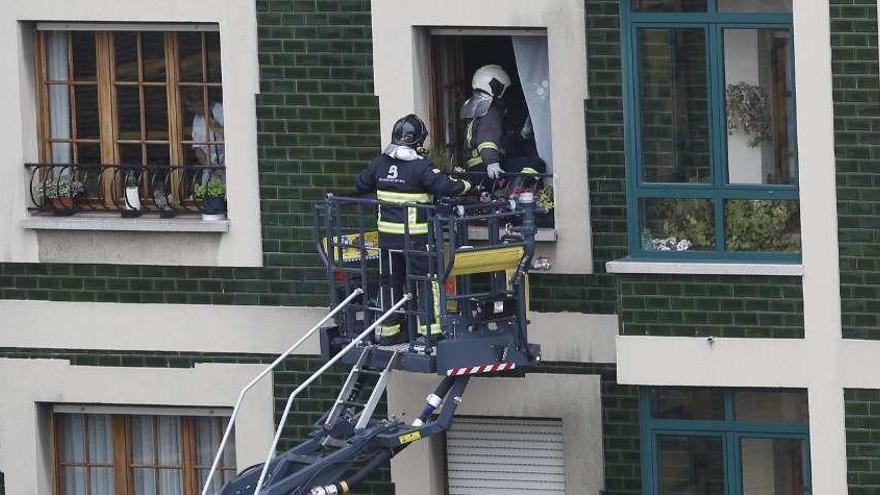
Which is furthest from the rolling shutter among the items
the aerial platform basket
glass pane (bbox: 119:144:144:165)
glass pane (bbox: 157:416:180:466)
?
glass pane (bbox: 119:144:144:165)

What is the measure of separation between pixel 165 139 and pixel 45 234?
4.24 feet

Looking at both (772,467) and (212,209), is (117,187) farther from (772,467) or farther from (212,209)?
(772,467)

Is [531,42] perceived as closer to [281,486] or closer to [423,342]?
[423,342]

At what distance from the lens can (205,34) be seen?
2491cm

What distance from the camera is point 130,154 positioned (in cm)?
2528

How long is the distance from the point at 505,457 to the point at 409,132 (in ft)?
10.6

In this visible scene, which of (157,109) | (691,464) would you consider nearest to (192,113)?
(157,109)

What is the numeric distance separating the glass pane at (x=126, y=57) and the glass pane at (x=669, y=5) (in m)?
4.60

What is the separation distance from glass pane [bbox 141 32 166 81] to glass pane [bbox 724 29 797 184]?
Result: 5038 millimetres

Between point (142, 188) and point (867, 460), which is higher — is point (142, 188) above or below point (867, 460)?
above

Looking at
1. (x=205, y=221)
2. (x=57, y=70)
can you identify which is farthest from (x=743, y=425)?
(x=57, y=70)

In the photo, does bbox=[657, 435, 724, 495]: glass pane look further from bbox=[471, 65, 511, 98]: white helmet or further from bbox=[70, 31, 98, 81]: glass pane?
bbox=[70, 31, 98, 81]: glass pane

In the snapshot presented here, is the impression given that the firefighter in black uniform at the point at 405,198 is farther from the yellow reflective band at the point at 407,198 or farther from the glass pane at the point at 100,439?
the glass pane at the point at 100,439

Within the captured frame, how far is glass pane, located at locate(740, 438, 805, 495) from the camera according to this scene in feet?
76.8
